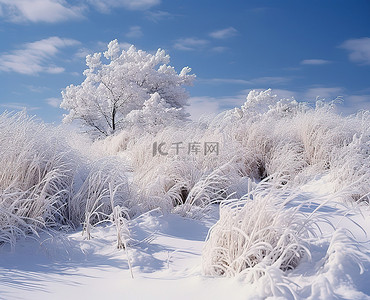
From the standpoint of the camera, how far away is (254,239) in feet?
6.59

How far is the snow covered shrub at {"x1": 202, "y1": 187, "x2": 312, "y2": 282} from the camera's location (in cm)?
189

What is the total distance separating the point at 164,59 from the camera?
73.3 feet

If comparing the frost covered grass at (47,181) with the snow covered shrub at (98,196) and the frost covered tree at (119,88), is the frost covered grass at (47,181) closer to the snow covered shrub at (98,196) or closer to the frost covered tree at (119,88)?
the snow covered shrub at (98,196)

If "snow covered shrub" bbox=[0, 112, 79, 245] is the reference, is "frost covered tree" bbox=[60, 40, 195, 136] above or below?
above

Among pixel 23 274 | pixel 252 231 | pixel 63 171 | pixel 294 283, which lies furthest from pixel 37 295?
pixel 63 171

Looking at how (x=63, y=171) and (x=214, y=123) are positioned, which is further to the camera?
(x=214, y=123)

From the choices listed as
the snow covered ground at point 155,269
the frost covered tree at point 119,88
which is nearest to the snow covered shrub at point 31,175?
the snow covered ground at point 155,269

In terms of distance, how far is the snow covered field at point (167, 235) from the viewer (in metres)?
1.81

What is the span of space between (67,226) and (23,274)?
0.96 metres

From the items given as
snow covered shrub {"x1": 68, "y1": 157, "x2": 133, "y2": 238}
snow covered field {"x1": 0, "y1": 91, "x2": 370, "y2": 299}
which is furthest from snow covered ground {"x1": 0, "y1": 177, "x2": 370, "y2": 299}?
snow covered shrub {"x1": 68, "y1": 157, "x2": 133, "y2": 238}

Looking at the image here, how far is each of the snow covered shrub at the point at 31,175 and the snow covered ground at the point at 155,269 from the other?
0.86 ft

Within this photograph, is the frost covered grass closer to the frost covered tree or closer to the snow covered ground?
the snow covered ground

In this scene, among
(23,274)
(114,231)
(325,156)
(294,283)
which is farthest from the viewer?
(325,156)

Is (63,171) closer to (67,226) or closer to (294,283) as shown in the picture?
(67,226)
